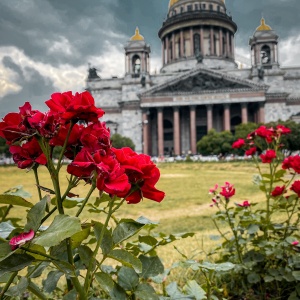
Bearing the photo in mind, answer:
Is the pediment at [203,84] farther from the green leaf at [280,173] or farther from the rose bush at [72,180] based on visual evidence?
the rose bush at [72,180]

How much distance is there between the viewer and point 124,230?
1.34 metres

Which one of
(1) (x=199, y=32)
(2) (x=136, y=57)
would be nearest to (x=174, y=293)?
(2) (x=136, y=57)

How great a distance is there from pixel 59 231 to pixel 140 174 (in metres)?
0.32

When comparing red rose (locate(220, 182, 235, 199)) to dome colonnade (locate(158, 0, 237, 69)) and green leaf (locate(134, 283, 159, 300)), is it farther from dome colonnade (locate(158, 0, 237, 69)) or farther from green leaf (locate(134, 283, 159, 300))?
dome colonnade (locate(158, 0, 237, 69))

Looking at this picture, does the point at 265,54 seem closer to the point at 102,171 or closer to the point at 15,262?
the point at 102,171

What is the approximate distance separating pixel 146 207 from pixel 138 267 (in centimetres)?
767

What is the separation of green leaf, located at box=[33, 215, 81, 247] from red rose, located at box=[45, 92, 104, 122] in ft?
1.11

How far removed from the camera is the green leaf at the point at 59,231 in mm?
1023

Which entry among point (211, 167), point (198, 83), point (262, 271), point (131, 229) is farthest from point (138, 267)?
point (198, 83)

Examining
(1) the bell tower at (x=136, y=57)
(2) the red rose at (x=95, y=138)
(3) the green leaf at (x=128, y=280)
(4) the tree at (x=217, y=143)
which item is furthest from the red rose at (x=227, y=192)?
(1) the bell tower at (x=136, y=57)

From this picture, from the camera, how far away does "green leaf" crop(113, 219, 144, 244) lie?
1326mm

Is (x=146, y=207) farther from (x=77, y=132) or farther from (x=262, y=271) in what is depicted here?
(x=77, y=132)

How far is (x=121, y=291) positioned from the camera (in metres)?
1.41

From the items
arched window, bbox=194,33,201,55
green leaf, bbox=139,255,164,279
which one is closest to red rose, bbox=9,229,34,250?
green leaf, bbox=139,255,164,279
